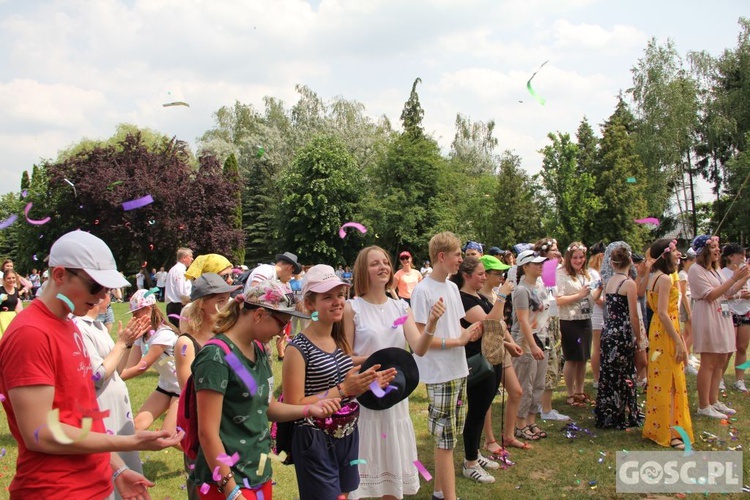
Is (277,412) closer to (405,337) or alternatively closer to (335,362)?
(335,362)

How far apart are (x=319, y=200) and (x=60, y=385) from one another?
37530mm

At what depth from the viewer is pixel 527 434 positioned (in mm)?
6234

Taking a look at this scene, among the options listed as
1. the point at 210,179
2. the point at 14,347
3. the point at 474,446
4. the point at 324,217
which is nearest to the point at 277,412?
the point at 14,347

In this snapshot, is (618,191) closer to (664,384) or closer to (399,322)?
(664,384)

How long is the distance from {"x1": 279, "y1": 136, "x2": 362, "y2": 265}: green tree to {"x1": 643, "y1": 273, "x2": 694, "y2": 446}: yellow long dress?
33.5 metres

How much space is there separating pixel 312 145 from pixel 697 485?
36091 mm

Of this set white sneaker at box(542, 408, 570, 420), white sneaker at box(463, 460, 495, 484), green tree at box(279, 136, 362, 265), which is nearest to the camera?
white sneaker at box(463, 460, 495, 484)

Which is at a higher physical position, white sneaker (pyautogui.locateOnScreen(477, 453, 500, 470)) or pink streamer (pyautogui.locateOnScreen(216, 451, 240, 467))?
pink streamer (pyautogui.locateOnScreen(216, 451, 240, 467))

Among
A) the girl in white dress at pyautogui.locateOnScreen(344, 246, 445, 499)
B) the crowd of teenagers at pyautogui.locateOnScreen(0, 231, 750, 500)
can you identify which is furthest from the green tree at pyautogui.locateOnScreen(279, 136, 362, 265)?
the girl in white dress at pyautogui.locateOnScreen(344, 246, 445, 499)

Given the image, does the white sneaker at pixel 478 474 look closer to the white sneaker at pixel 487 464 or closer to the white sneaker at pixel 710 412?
the white sneaker at pixel 487 464

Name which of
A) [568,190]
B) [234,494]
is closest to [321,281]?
[234,494]

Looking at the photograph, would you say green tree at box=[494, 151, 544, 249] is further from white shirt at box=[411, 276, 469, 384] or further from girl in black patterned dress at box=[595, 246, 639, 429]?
white shirt at box=[411, 276, 469, 384]

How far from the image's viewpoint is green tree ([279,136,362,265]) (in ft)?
129

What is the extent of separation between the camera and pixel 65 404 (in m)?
2.16
